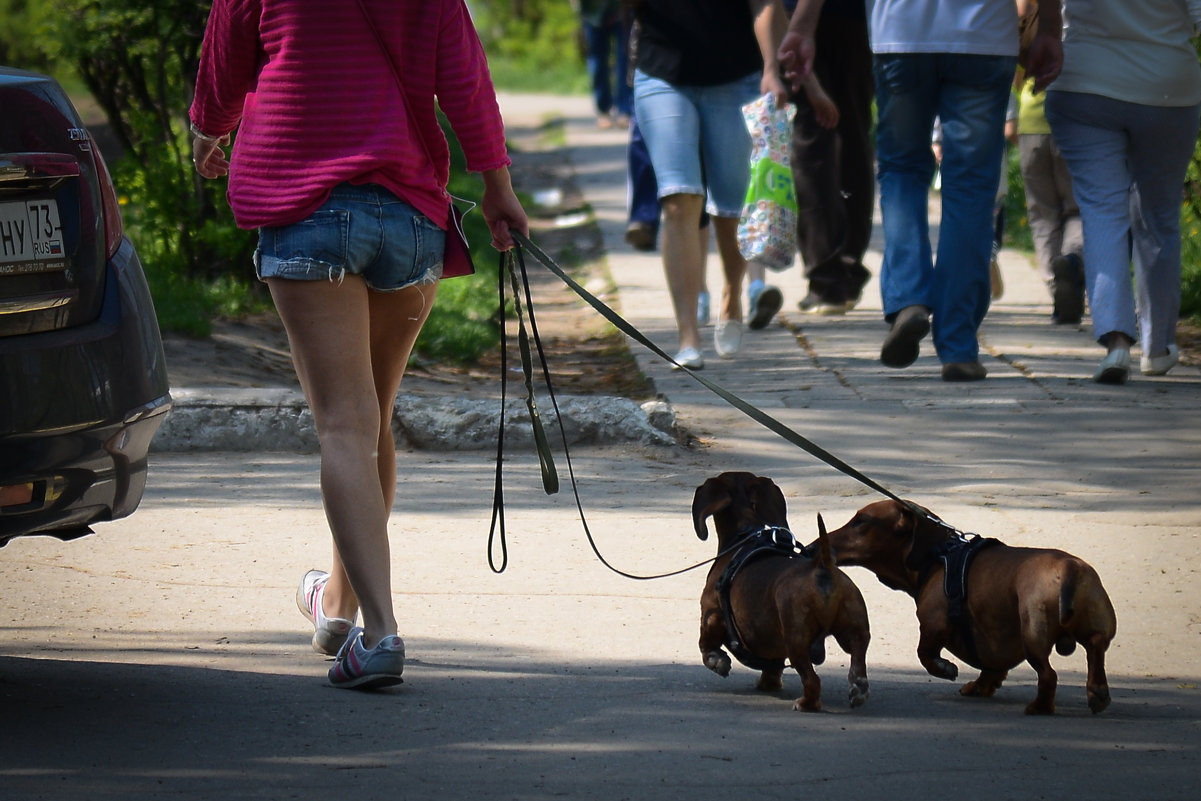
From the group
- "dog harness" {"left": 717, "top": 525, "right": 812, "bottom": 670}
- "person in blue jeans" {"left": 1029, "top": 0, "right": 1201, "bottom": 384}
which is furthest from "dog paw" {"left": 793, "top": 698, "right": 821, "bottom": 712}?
"person in blue jeans" {"left": 1029, "top": 0, "right": 1201, "bottom": 384}

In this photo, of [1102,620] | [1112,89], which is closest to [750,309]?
[1112,89]

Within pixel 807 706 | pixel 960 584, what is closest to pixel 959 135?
pixel 960 584

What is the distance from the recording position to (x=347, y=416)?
3367 millimetres

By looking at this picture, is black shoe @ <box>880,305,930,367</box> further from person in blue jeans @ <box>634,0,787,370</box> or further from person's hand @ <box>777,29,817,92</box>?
person's hand @ <box>777,29,817,92</box>

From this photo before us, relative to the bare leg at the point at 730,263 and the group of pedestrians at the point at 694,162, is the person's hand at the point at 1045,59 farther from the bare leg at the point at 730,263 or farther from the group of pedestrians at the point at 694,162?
the bare leg at the point at 730,263

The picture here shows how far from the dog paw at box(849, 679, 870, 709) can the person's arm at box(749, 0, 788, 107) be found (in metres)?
3.96

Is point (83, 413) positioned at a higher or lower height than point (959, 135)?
lower

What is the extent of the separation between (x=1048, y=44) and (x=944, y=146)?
22.4 inches

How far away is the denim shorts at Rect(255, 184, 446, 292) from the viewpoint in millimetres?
3271

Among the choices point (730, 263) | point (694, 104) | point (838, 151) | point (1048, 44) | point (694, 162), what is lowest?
point (730, 263)

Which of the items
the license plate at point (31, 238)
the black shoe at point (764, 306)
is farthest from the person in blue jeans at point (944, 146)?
the license plate at point (31, 238)

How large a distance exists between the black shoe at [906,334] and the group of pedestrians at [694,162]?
0.01 metres

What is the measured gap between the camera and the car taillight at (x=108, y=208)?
11.1 ft

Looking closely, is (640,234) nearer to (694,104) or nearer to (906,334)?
(694,104)
